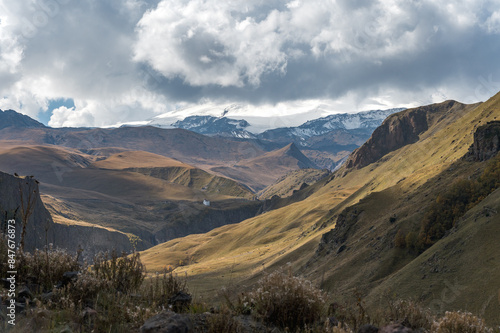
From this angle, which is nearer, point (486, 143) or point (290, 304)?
point (290, 304)

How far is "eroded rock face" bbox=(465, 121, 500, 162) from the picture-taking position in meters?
67.9

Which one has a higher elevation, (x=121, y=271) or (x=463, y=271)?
(x=121, y=271)

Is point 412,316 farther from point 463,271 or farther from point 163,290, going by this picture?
point 463,271

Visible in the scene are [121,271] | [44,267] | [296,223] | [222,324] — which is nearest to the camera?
[222,324]

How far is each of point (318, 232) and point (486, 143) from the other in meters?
55.2

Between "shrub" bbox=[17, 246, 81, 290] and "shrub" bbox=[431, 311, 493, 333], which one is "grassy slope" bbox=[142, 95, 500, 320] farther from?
"shrub" bbox=[17, 246, 81, 290]

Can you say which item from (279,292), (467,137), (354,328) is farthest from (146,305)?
(467,137)

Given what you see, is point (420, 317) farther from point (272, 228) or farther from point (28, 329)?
point (272, 228)

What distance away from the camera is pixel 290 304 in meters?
8.35

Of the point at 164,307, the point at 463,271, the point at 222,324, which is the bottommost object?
the point at 463,271

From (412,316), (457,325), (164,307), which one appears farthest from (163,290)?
(457,325)

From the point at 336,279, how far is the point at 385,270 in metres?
7.51

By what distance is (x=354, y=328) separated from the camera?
333 inches

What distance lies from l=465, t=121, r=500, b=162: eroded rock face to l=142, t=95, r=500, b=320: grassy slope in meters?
12.7
